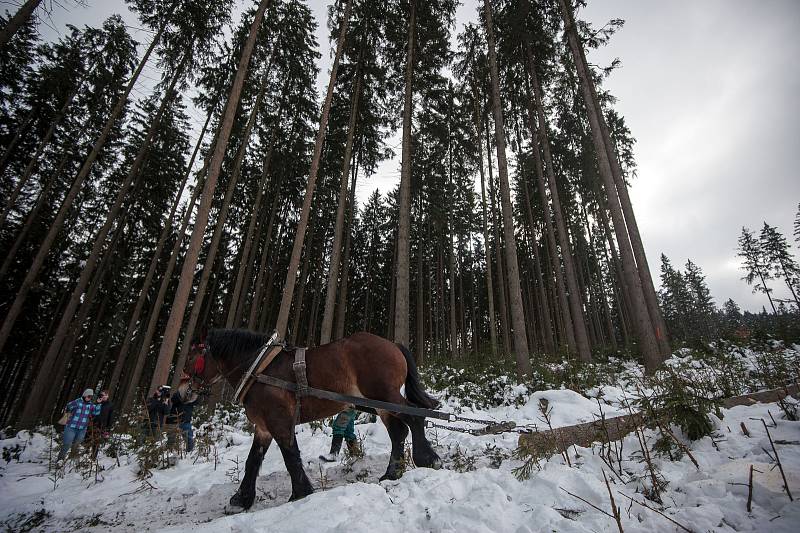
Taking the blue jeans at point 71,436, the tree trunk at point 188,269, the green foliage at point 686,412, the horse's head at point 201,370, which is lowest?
the blue jeans at point 71,436

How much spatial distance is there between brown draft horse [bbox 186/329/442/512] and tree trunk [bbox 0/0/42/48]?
28.2ft

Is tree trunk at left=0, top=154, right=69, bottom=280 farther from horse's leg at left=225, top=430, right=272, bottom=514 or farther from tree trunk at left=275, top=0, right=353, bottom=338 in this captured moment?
horse's leg at left=225, top=430, right=272, bottom=514

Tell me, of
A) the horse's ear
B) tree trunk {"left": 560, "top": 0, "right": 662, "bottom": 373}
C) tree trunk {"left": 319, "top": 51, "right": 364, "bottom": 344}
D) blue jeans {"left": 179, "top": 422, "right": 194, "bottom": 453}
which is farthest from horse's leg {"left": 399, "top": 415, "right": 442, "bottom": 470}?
tree trunk {"left": 560, "top": 0, "right": 662, "bottom": 373}

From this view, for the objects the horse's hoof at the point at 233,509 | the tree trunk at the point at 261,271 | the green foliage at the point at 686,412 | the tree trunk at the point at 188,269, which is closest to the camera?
the green foliage at the point at 686,412

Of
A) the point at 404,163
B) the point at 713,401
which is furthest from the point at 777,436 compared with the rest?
the point at 404,163

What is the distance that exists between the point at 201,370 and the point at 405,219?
8042 millimetres

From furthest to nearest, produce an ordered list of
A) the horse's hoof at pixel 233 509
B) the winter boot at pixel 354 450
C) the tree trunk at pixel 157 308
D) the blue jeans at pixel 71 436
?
the tree trunk at pixel 157 308 → the blue jeans at pixel 71 436 → the winter boot at pixel 354 450 → the horse's hoof at pixel 233 509

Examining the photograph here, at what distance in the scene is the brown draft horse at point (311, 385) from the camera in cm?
355

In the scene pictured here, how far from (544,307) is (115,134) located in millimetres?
26923

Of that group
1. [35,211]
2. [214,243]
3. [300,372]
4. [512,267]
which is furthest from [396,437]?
[35,211]

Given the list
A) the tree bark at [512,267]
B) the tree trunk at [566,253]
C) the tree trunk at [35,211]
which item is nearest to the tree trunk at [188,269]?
the tree bark at [512,267]

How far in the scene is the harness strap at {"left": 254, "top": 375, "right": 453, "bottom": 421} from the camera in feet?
11.3

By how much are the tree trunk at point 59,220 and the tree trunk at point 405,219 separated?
37.9 ft

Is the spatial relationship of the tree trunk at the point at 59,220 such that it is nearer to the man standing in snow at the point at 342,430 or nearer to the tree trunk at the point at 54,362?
the tree trunk at the point at 54,362
